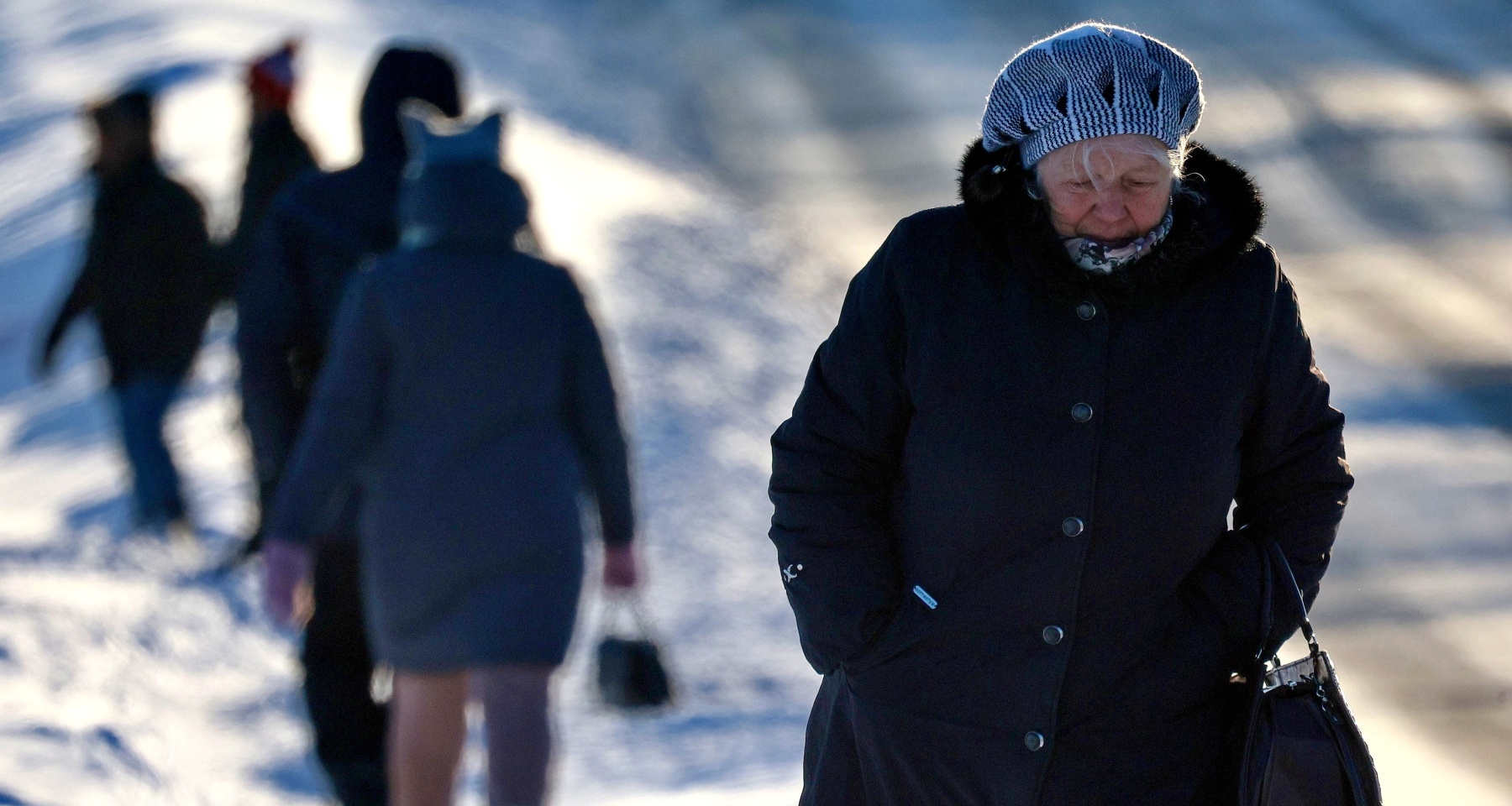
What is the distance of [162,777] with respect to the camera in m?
4.25

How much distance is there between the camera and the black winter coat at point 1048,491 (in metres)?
2.15

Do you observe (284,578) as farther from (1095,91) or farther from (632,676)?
(1095,91)

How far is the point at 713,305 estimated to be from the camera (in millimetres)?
7762

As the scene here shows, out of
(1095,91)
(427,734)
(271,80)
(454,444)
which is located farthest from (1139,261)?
(271,80)

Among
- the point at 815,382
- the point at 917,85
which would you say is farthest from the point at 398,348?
the point at 917,85

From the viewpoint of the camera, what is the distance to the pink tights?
10.7ft

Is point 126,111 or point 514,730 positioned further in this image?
point 126,111

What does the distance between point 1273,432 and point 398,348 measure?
5.28 feet

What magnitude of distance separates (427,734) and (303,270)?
955mm

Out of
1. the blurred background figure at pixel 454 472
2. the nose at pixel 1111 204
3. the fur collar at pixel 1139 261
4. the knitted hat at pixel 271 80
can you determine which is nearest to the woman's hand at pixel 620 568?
the blurred background figure at pixel 454 472

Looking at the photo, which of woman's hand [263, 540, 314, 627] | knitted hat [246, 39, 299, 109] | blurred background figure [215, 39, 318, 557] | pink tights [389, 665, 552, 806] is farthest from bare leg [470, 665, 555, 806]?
knitted hat [246, 39, 299, 109]

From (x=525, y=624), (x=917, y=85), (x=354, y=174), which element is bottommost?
(x=525, y=624)

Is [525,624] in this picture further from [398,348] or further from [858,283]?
[858,283]

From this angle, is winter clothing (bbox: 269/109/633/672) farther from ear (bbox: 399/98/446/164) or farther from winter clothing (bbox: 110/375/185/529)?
winter clothing (bbox: 110/375/185/529)
